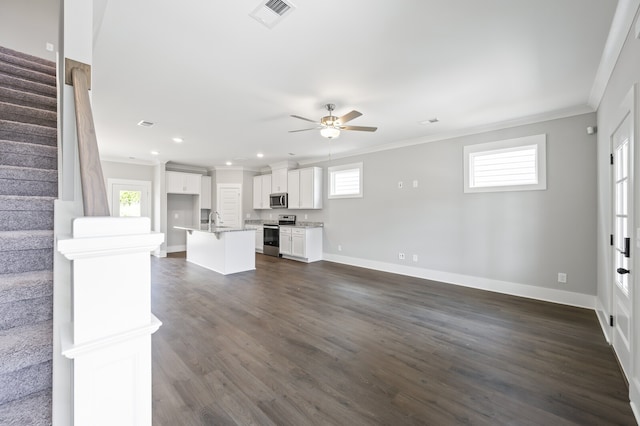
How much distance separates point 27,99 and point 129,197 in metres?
5.31

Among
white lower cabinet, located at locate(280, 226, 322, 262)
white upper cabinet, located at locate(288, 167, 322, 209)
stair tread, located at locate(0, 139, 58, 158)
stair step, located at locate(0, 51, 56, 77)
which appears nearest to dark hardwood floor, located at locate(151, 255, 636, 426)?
stair tread, located at locate(0, 139, 58, 158)

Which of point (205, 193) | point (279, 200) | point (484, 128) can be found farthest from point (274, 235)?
point (484, 128)

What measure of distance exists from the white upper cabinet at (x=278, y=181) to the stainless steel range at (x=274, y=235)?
79cm

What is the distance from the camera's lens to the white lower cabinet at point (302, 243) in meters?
6.66

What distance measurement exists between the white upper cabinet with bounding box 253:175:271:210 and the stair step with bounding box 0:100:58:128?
577cm

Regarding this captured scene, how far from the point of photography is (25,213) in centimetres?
167

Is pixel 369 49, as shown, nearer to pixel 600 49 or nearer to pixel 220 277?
pixel 600 49

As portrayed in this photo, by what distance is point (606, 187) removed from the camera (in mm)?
2910

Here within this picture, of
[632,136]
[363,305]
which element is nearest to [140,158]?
[363,305]

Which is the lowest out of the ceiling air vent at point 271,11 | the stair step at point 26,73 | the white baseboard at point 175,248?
the white baseboard at point 175,248

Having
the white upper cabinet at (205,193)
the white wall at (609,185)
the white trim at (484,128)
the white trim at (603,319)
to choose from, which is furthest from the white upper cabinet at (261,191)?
the white trim at (603,319)

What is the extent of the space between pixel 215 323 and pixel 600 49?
14.8 feet

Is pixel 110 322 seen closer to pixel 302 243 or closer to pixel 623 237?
pixel 623 237

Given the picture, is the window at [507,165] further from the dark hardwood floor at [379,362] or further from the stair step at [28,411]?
the stair step at [28,411]
